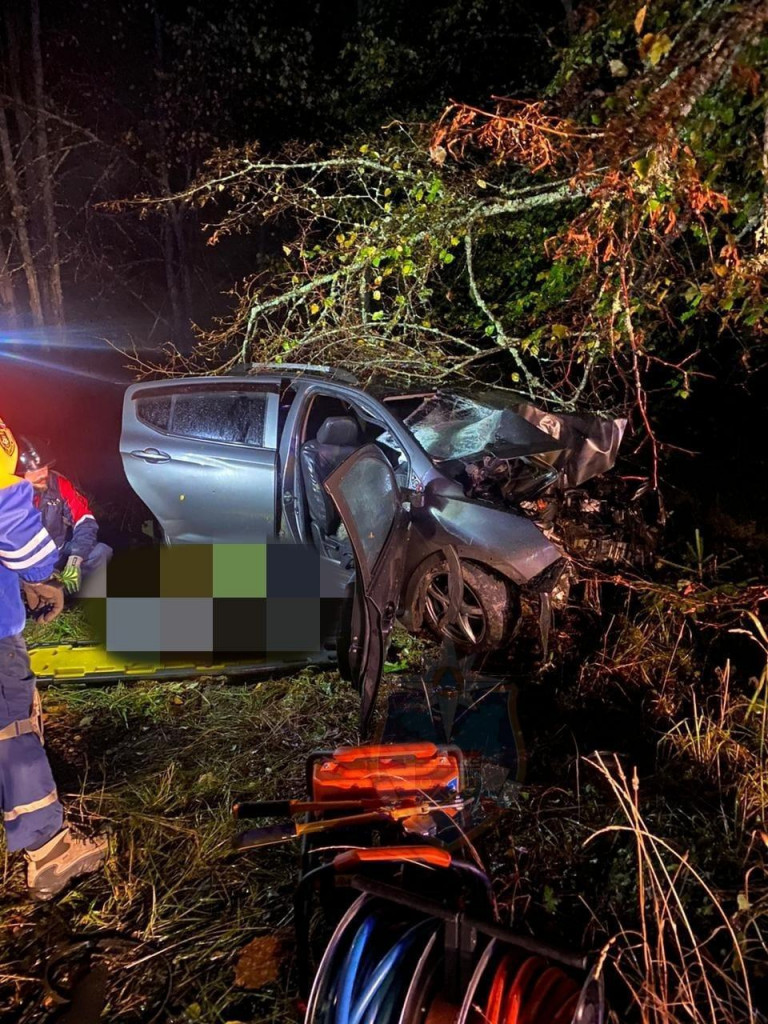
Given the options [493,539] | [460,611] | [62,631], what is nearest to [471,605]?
[460,611]

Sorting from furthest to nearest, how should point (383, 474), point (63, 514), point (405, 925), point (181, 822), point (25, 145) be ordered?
point (25, 145)
point (63, 514)
point (383, 474)
point (181, 822)
point (405, 925)

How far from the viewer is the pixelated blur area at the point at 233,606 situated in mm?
4152

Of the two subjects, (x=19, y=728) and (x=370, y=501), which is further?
(x=370, y=501)

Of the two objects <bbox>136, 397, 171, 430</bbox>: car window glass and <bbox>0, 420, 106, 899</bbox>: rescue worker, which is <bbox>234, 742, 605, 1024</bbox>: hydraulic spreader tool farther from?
<bbox>136, 397, 171, 430</bbox>: car window glass

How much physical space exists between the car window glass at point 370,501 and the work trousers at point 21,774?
4.93ft

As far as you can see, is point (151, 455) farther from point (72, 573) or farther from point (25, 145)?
point (25, 145)

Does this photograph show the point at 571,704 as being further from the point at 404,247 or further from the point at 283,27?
the point at 283,27

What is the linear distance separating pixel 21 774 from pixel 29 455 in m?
2.19

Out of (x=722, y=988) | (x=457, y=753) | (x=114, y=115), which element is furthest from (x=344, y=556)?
(x=114, y=115)

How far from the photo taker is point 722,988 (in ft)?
6.89

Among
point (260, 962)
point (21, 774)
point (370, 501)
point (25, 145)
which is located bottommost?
point (260, 962)

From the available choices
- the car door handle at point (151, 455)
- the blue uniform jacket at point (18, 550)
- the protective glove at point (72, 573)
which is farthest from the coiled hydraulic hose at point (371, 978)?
the car door handle at point (151, 455)

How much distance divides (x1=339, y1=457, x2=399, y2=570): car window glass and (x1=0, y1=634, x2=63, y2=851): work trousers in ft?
4.93

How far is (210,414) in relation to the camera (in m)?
5.27
